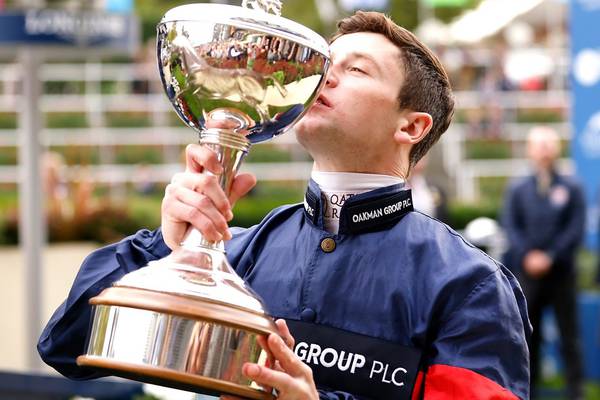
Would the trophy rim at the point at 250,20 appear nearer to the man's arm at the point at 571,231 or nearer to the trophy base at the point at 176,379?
the trophy base at the point at 176,379

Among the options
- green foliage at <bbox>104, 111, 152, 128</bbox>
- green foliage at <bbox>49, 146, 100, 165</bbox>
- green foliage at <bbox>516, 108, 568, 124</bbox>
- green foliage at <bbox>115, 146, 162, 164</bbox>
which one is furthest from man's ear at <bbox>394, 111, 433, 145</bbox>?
green foliage at <bbox>516, 108, 568, 124</bbox>

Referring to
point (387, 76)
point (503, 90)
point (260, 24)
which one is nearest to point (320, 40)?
point (260, 24)

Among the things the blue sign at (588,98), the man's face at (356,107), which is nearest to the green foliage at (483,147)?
the blue sign at (588,98)

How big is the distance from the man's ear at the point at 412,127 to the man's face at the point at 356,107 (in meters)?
0.02

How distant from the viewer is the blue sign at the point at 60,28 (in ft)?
21.7

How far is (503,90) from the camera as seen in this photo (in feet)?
70.1

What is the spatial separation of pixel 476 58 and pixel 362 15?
20.8m

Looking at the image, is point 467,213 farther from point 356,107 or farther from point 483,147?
point 356,107

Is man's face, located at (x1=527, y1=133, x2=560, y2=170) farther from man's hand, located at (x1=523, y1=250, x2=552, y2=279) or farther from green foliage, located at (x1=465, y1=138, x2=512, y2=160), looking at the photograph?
green foliage, located at (x1=465, y1=138, x2=512, y2=160)

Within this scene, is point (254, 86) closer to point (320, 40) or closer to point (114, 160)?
point (320, 40)

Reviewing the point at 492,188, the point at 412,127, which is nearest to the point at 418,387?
the point at 412,127

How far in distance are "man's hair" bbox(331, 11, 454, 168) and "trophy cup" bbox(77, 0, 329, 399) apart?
43 cm

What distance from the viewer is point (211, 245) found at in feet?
7.02

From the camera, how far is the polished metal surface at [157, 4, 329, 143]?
2084 millimetres
